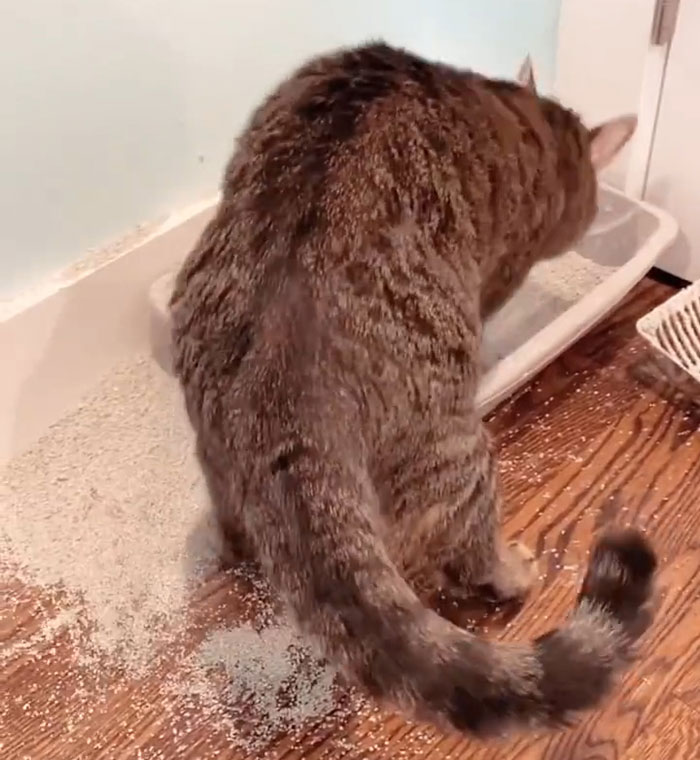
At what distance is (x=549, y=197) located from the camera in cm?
126

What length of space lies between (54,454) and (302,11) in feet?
2.32

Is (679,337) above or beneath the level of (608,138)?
beneath

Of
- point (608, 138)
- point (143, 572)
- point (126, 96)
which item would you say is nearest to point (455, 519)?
point (143, 572)

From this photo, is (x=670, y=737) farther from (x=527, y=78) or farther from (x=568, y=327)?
(x=527, y=78)

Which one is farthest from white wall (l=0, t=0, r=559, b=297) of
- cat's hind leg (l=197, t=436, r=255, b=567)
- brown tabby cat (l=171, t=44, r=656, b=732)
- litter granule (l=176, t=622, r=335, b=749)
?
litter granule (l=176, t=622, r=335, b=749)

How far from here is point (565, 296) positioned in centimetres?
167

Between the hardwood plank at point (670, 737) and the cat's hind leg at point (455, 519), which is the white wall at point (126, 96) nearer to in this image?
the cat's hind leg at point (455, 519)

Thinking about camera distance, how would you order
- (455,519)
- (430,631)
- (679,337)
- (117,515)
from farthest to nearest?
(679,337), (117,515), (455,519), (430,631)

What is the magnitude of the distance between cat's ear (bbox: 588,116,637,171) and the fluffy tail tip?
61 centimetres

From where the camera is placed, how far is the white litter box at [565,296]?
1435 millimetres

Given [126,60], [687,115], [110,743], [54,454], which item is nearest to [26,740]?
[110,743]

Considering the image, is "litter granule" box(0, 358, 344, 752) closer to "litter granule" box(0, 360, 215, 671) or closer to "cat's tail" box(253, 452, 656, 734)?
"litter granule" box(0, 360, 215, 671)

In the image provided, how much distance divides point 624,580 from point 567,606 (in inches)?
15.6

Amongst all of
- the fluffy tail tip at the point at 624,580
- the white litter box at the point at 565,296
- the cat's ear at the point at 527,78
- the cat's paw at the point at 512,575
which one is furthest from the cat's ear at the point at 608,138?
the fluffy tail tip at the point at 624,580
